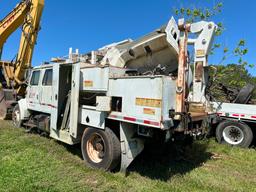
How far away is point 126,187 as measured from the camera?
4.63m

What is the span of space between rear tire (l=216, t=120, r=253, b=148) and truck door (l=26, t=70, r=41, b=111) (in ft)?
18.7

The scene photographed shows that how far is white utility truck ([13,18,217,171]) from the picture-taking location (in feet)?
15.0

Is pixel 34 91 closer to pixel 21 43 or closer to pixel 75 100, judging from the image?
pixel 75 100

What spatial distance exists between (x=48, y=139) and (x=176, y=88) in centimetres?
460

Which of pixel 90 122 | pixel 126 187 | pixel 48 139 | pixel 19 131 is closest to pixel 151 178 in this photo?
pixel 126 187

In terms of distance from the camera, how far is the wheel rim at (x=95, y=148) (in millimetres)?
5551

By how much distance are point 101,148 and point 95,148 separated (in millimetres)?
232

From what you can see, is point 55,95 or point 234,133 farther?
point 234,133

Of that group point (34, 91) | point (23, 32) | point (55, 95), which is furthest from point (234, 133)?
point (23, 32)

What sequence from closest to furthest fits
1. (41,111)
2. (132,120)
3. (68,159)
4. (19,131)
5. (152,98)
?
(152,98) < (132,120) < (68,159) < (41,111) < (19,131)

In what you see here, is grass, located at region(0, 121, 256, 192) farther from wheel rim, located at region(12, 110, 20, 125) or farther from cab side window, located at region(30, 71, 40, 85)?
wheel rim, located at region(12, 110, 20, 125)

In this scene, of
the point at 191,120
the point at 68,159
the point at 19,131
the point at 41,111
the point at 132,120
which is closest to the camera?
the point at 132,120

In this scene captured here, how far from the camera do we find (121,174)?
203 inches

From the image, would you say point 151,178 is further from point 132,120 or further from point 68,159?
point 68,159
